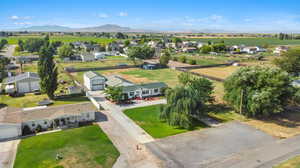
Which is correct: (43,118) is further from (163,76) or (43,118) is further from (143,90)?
(163,76)

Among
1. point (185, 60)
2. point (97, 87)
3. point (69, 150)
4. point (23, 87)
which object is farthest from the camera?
point (185, 60)

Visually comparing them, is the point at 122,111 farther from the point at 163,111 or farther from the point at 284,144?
the point at 284,144

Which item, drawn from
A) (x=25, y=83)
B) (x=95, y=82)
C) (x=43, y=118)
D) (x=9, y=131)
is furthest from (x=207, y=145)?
(x=25, y=83)

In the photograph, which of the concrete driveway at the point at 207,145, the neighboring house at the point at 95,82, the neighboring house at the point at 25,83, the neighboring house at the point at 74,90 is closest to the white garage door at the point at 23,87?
the neighboring house at the point at 25,83

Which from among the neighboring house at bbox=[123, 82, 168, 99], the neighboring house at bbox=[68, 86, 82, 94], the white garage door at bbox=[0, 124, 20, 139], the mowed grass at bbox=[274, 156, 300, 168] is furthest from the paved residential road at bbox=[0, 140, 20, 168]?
the mowed grass at bbox=[274, 156, 300, 168]

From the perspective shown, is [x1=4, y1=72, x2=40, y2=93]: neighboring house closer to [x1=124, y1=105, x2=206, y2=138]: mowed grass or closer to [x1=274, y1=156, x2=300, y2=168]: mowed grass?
[x1=124, y1=105, x2=206, y2=138]: mowed grass

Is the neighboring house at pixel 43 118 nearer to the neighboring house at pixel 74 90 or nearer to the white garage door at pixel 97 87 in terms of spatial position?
the neighboring house at pixel 74 90
